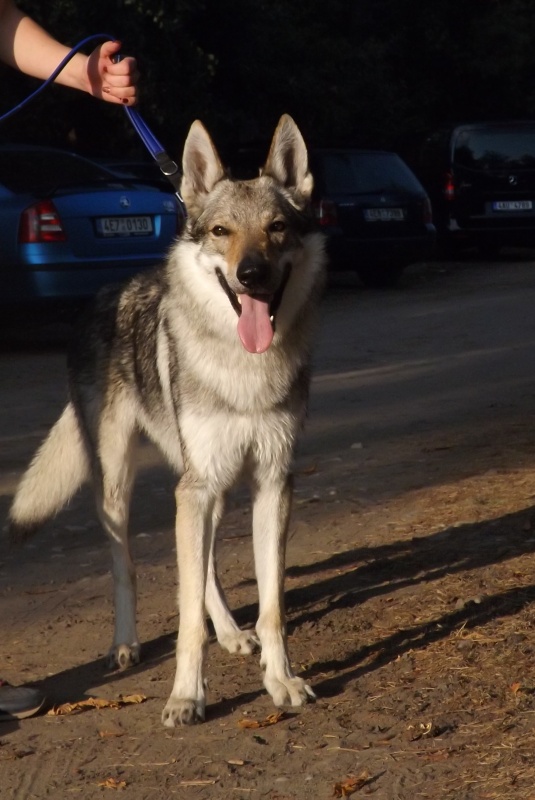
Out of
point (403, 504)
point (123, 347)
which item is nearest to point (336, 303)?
point (403, 504)

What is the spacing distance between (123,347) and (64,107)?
13.5m

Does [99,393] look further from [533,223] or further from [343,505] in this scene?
[533,223]

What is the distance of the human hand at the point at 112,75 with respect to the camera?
185 inches

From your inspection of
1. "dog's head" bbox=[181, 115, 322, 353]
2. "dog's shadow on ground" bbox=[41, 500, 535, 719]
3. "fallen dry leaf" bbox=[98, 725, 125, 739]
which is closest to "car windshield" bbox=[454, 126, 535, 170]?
"dog's shadow on ground" bbox=[41, 500, 535, 719]

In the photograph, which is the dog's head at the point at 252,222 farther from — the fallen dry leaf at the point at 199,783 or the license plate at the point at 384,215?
the license plate at the point at 384,215

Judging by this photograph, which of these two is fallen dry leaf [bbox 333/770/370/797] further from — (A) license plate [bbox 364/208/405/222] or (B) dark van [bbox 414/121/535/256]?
(B) dark van [bbox 414/121/535/256]

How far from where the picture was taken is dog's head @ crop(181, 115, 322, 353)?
14.5 feet

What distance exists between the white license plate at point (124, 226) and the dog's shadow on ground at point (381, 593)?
5.96 meters

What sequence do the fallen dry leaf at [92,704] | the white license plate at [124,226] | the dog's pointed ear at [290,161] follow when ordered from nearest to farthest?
the fallen dry leaf at [92,704] → the dog's pointed ear at [290,161] → the white license plate at [124,226]

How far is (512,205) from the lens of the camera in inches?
794

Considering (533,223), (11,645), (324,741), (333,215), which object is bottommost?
(533,223)

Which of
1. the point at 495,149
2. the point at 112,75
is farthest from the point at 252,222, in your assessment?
the point at 495,149

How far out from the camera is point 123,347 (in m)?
5.20

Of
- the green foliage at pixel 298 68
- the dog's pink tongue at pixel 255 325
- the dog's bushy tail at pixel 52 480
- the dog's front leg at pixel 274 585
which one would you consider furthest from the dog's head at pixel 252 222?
the green foliage at pixel 298 68
